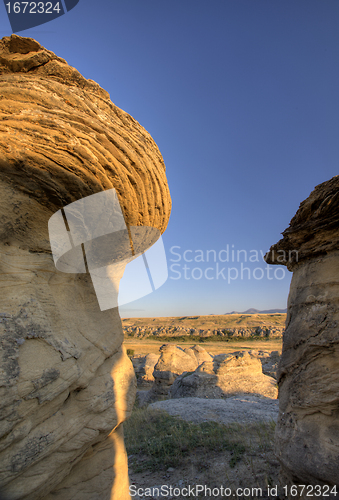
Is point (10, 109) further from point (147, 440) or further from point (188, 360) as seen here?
point (188, 360)

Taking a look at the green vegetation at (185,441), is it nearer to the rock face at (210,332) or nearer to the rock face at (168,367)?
the rock face at (168,367)

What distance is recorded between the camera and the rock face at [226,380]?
980cm

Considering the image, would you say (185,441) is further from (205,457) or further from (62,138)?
(62,138)

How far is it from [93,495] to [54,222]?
2926mm

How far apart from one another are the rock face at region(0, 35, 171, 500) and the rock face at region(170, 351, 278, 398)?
792 centimetres

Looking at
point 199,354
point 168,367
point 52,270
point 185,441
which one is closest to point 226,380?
point 168,367

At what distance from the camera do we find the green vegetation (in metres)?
4.42

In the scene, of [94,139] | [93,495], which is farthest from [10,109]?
[93,495]

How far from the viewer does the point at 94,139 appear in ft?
7.16

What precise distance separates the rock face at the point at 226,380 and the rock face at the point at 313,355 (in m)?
7.79

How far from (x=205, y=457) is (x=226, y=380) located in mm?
6404

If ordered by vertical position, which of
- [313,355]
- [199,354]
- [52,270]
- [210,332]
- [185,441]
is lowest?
[210,332]

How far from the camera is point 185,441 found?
16.1 feet

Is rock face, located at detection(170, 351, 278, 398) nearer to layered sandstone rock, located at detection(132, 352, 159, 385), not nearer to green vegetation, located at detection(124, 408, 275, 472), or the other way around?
green vegetation, located at detection(124, 408, 275, 472)
